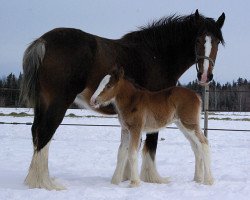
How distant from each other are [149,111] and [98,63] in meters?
0.91

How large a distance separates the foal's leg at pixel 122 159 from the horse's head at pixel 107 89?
1.91ft

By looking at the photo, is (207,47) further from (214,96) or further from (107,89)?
(214,96)

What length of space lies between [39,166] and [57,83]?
1035mm

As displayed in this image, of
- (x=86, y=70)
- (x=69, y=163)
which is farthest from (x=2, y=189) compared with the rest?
(x=69, y=163)

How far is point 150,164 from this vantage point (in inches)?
219

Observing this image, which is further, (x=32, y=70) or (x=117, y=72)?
(x=117, y=72)

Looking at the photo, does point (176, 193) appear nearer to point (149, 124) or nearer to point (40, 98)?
point (149, 124)

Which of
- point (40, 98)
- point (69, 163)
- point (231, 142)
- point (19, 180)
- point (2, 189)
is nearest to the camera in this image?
point (2, 189)

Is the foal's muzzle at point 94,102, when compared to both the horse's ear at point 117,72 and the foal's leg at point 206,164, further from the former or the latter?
the foal's leg at point 206,164

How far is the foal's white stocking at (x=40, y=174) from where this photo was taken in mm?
4727

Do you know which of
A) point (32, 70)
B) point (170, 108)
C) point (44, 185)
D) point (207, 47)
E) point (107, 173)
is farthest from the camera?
point (107, 173)

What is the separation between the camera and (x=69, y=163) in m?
7.33

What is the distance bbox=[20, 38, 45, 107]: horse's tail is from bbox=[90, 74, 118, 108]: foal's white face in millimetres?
738

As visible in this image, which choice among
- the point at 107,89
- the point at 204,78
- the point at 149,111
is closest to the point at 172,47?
the point at 204,78
